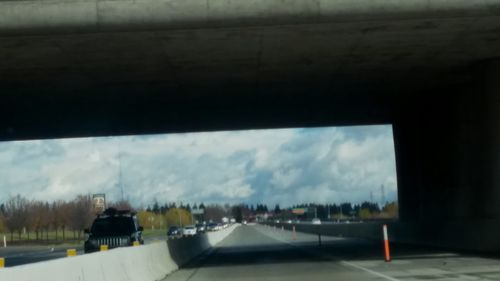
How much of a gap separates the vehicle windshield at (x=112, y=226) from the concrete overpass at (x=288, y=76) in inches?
189

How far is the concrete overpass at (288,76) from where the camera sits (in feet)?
67.1

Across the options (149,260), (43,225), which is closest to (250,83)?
(149,260)

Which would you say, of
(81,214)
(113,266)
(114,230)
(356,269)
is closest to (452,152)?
(356,269)

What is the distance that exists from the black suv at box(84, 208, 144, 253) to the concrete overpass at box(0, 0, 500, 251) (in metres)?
4.68

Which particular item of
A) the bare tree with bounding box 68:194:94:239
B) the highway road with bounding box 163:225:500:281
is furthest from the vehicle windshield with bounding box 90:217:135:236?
the bare tree with bounding box 68:194:94:239

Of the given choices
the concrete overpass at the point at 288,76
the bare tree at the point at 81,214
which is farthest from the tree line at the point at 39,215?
the concrete overpass at the point at 288,76

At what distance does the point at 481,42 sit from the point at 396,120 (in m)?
18.7

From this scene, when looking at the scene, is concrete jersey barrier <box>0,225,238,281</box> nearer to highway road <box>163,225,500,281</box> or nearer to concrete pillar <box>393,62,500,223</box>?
highway road <box>163,225,500,281</box>

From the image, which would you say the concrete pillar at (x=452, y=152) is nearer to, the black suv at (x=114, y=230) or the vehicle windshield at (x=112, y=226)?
the black suv at (x=114, y=230)

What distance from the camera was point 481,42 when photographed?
2508 cm

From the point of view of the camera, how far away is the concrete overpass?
67.1ft

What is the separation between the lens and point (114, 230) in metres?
30.9

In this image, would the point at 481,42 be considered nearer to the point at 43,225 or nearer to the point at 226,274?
the point at 226,274

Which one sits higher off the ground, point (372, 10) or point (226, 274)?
point (372, 10)
